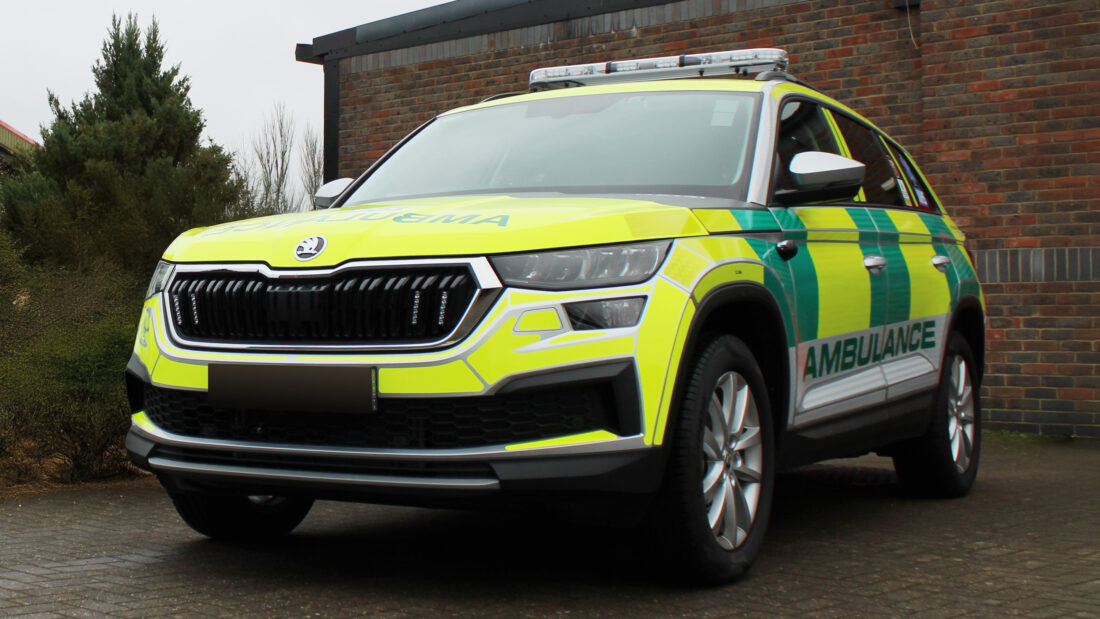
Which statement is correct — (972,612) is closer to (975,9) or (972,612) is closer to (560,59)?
(975,9)

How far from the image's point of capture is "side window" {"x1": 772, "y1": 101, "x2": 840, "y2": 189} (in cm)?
502

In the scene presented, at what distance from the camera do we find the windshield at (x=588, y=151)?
4.87 metres

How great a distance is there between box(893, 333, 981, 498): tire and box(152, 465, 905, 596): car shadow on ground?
0.71 ft

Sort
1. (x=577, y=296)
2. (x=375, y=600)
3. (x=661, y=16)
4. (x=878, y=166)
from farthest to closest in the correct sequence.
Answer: (x=661, y=16), (x=878, y=166), (x=375, y=600), (x=577, y=296)

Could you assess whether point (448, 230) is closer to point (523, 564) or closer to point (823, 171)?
point (523, 564)

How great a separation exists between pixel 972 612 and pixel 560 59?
955 cm

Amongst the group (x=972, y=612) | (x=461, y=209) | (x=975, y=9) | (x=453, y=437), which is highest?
(x=975, y=9)

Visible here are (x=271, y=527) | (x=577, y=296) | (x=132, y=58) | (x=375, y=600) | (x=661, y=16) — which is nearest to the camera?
(x=577, y=296)

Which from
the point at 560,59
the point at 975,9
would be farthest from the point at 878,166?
the point at 560,59

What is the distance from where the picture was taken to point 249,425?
410 cm

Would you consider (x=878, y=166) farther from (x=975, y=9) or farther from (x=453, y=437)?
(x=975, y=9)

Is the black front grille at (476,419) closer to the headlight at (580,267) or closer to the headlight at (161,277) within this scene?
the headlight at (580,267)

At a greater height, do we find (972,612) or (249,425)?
(249,425)

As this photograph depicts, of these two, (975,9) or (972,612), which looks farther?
(975,9)
